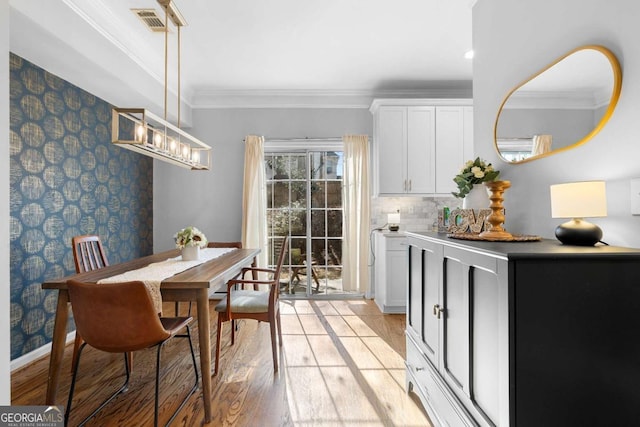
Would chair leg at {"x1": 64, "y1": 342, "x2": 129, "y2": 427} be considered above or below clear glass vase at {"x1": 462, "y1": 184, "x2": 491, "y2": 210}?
below

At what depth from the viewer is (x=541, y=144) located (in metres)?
1.62

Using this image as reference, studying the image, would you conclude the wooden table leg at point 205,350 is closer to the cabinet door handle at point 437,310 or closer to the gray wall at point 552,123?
the cabinet door handle at point 437,310

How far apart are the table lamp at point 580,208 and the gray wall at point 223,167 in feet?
11.1

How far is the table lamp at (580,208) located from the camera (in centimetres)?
120

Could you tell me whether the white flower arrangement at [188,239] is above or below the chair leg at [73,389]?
above

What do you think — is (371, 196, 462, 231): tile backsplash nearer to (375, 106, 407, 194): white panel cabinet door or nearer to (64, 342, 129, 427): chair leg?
(375, 106, 407, 194): white panel cabinet door

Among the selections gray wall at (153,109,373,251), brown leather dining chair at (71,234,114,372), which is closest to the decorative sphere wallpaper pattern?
brown leather dining chair at (71,234,114,372)

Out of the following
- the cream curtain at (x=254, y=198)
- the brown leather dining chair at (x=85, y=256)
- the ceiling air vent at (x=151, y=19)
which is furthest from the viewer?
the cream curtain at (x=254, y=198)

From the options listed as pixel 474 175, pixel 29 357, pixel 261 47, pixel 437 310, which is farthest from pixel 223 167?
pixel 437 310

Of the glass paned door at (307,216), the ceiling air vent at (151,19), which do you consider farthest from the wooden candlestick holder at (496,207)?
the glass paned door at (307,216)

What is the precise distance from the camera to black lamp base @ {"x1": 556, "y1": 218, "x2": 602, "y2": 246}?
124 centimetres

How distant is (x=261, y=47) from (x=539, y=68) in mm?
2482

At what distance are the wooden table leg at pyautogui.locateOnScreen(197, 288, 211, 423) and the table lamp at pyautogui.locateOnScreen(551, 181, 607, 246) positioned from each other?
5.78 ft

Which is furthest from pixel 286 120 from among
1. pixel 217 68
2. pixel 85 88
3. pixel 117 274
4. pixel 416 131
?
pixel 117 274
